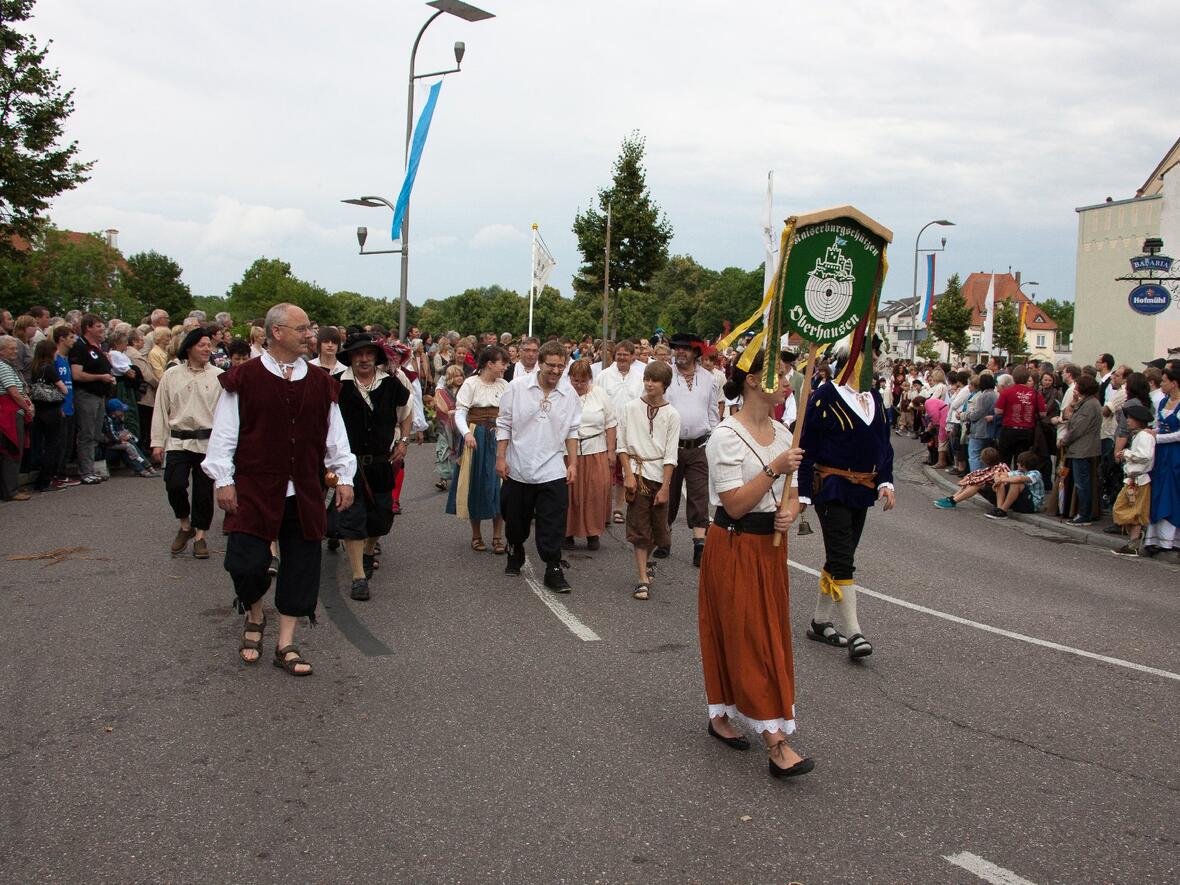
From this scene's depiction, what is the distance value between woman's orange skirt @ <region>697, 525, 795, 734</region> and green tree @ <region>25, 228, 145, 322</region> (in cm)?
8362

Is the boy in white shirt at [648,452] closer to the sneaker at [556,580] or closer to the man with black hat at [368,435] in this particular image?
the sneaker at [556,580]

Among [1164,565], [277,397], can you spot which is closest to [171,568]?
[277,397]

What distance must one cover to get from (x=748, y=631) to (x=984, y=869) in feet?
4.39

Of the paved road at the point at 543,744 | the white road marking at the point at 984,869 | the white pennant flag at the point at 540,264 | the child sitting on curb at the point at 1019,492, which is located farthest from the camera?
the white pennant flag at the point at 540,264

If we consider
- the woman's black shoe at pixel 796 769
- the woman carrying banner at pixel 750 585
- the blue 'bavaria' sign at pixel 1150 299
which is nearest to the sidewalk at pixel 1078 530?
the blue 'bavaria' sign at pixel 1150 299

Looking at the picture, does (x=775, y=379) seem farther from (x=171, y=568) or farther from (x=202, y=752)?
(x=171, y=568)

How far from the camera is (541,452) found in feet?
27.4

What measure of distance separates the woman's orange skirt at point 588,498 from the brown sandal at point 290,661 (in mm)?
4259

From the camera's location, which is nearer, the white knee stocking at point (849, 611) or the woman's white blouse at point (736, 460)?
the woman's white blouse at point (736, 460)

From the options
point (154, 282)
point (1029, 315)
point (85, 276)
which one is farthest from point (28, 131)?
point (1029, 315)

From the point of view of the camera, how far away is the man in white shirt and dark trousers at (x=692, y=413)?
31.6 ft

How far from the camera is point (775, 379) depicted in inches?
188

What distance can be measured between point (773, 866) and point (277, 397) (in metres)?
3.51

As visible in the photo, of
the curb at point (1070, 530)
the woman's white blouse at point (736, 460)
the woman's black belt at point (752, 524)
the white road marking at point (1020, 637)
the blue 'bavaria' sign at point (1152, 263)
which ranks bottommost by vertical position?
the curb at point (1070, 530)
